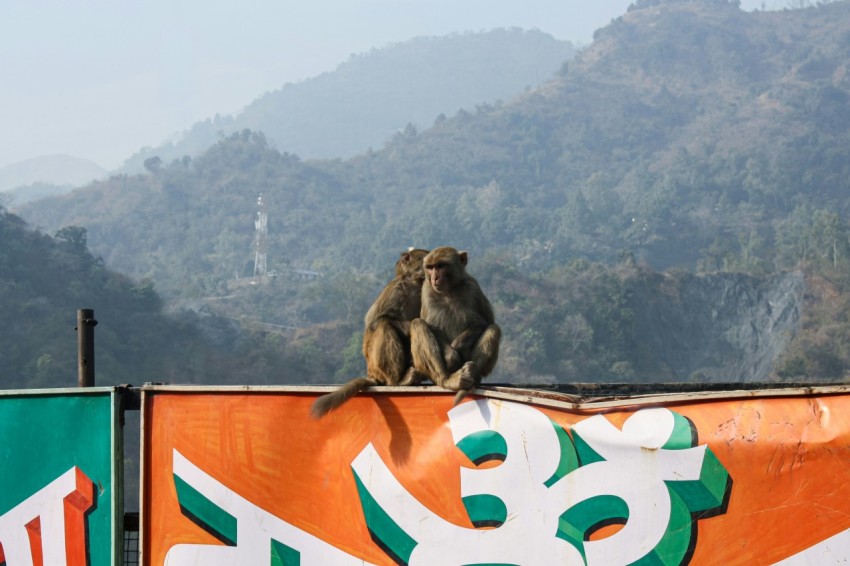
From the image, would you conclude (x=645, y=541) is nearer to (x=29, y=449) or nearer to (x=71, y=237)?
(x=29, y=449)

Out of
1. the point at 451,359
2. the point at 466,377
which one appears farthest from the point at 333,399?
the point at 451,359

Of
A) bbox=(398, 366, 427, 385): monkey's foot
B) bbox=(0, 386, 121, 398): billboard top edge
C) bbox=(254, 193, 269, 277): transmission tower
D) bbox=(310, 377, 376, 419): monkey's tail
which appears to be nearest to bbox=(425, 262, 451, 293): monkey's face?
bbox=(398, 366, 427, 385): monkey's foot

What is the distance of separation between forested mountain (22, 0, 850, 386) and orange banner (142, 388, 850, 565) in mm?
78500

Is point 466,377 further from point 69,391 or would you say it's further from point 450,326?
point 69,391

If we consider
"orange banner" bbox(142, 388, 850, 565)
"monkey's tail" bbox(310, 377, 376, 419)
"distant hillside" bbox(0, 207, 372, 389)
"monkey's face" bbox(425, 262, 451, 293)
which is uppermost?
"monkey's face" bbox(425, 262, 451, 293)

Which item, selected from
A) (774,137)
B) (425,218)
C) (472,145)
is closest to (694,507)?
(425,218)

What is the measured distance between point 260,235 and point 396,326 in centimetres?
13843

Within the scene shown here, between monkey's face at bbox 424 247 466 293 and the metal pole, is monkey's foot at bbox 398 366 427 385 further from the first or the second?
the metal pole

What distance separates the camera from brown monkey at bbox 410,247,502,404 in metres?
6.52

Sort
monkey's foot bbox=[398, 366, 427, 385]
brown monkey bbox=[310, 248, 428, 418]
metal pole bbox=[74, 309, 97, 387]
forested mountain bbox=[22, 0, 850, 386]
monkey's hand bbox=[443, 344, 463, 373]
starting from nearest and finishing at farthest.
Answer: metal pole bbox=[74, 309, 97, 387] → monkey's hand bbox=[443, 344, 463, 373] → monkey's foot bbox=[398, 366, 427, 385] → brown monkey bbox=[310, 248, 428, 418] → forested mountain bbox=[22, 0, 850, 386]

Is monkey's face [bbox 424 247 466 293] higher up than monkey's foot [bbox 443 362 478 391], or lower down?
higher up

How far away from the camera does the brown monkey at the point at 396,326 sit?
6.84 meters

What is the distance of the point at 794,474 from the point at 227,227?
14711 cm

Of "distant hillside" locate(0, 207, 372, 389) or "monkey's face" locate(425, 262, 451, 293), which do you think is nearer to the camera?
"monkey's face" locate(425, 262, 451, 293)
